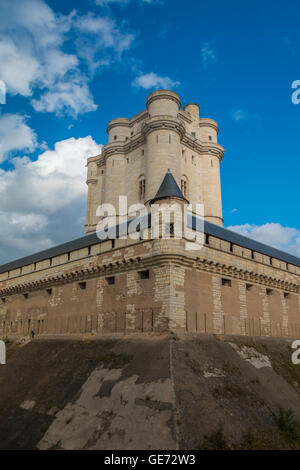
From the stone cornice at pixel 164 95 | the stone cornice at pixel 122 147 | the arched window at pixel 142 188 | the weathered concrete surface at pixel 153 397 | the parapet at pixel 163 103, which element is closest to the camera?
the weathered concrete surface at pixel 153 397

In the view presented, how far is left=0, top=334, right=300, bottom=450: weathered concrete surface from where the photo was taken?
33.5 feet

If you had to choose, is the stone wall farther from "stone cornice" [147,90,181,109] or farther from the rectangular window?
"stone cornice" [147,90,181,109]

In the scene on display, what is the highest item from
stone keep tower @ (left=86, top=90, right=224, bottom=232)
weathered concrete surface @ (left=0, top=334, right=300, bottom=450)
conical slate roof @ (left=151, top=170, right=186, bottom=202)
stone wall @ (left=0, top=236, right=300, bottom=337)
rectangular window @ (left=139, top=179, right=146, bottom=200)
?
stone keep tower @ (left=86, top=90, right=224, bottom=232)

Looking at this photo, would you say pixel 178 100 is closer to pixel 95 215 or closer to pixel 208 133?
pixel 208 133

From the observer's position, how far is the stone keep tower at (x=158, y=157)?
32.5 m

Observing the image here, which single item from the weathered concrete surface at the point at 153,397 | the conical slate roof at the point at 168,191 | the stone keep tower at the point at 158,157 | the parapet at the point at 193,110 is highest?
the parapet at the point at 193,110

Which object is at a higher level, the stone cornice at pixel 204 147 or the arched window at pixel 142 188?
the stone cornice at pixel 204 147

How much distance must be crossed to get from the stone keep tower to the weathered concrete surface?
18.4 m

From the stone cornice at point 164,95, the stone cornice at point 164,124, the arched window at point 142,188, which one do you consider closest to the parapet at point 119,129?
the stone cornice at point 164,95

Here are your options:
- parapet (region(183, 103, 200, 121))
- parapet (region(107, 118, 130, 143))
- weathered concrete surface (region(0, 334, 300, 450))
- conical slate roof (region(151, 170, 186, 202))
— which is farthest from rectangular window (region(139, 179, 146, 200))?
weathered concrete surface (region(0, 334, 300, 450))

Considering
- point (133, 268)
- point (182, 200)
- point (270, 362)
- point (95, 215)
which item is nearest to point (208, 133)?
point (95, 215)

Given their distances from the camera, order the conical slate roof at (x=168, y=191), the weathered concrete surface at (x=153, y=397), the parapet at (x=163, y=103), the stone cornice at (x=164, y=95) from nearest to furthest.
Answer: the weathered concrete surface at (x=153, y=397) → the conical slate roof at (x=168, y=191) → the parapet at (x=163, y=103) → the stone cornice at (x=164, y=95)

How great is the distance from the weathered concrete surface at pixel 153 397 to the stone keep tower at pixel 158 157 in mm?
18448

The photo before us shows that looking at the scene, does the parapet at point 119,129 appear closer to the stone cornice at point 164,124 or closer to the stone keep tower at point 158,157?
the stone keep tower at point 158,157
